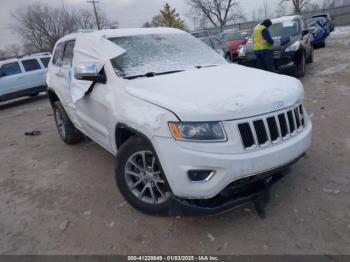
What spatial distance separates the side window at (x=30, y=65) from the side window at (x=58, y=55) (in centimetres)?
821

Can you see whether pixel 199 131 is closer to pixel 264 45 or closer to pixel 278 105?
pixel 278 105

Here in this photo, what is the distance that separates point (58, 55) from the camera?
555cm

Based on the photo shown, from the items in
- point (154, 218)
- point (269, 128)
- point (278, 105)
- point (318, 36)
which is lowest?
point (154, 218)

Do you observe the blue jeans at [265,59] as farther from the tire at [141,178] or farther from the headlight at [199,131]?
the headlight at [199,131]

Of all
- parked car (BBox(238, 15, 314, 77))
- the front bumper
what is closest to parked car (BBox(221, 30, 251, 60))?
parked car (BBox(238, 15, 314, 77))

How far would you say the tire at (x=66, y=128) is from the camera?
5.58 meters

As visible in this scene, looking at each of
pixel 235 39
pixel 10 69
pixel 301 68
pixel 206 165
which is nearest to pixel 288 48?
pixel 301 68

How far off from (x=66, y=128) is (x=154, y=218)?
315 centimetres

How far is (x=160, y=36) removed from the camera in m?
4.26

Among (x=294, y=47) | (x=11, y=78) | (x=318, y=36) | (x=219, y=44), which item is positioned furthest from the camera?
(x=318, y=36)

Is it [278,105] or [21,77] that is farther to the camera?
[21,77]

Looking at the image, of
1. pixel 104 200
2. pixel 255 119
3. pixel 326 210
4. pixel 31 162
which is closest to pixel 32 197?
pixel 104 200

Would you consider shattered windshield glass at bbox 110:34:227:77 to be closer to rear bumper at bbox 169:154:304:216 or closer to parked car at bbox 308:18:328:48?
rear bumper at bbox 169:154:304:216

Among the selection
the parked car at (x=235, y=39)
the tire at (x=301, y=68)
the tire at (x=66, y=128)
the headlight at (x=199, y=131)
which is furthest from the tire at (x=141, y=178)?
the parked car at (x=235, y=39)
